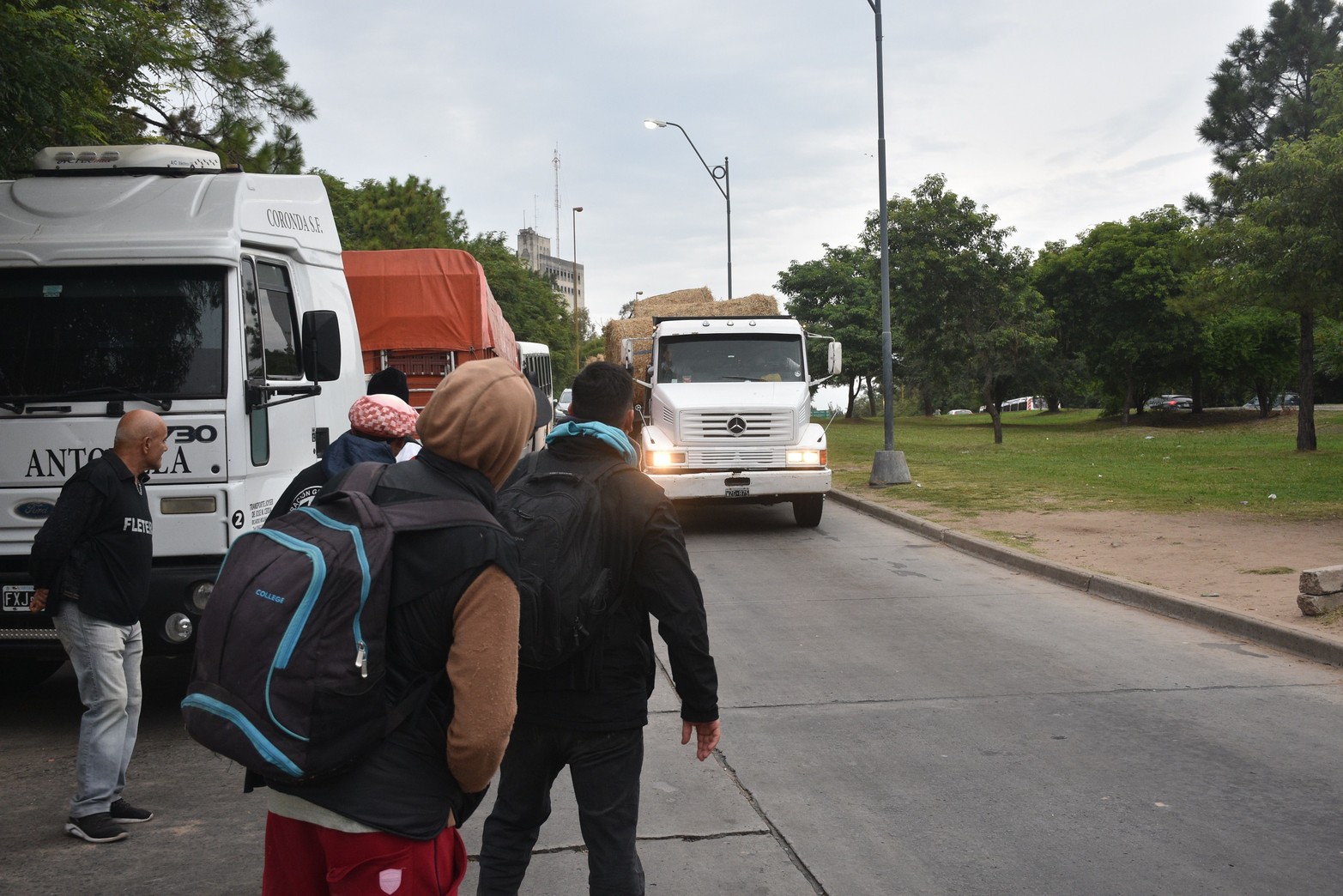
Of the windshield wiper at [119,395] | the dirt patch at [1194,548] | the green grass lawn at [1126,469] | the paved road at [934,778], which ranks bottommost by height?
the paved road at [934,778]

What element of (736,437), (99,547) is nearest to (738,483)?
(736,437)

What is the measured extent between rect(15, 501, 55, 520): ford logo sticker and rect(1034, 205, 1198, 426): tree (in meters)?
42.0

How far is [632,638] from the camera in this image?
10.8 ft

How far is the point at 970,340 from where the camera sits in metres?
31.6

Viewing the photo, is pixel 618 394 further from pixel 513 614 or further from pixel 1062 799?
pixel 1062 799

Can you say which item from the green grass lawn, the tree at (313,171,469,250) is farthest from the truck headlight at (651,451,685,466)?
the tree at (313,171,469,250)

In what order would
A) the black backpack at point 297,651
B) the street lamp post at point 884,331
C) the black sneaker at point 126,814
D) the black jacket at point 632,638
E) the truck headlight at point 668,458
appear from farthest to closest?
the street lamp post at point 884,331 < the truck headlight at point 668,458 < the black sneaker at point 126,814 < the black jacket at point 632,638 < the black backpack at point 297,651

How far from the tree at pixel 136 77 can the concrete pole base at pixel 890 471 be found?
34.5 ft

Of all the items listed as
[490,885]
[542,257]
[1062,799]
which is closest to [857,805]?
[1062,799]

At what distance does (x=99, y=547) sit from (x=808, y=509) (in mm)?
10983

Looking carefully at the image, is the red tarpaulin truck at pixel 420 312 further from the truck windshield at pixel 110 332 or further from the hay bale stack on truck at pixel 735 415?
the truck windshield at pixel 110 332

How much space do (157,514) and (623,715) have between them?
3.95 m

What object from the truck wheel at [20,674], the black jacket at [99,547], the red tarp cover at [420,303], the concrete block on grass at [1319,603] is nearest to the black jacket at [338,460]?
the black jacket at [99,547]

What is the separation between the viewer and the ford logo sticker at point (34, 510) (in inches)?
243
